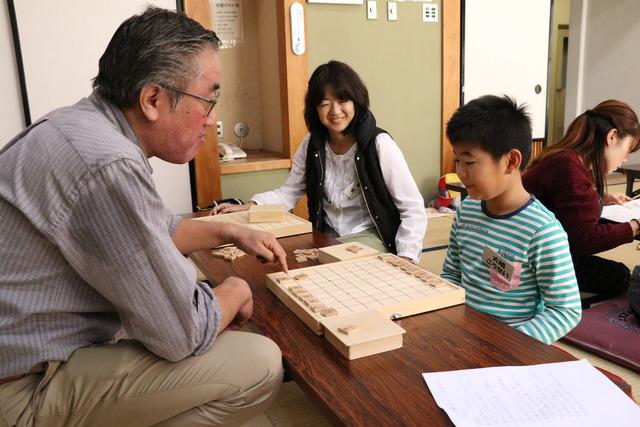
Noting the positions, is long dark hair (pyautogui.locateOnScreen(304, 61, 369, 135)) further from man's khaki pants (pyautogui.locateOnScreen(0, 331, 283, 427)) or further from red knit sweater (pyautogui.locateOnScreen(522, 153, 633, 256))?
man's khaki pants (pyautogui.locateOnScreen(0, 331, 283, 427))

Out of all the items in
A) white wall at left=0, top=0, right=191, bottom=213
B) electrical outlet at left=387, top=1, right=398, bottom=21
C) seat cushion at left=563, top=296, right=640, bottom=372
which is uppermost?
electrical outlet at left=387, top=1, right=398, bottom=21

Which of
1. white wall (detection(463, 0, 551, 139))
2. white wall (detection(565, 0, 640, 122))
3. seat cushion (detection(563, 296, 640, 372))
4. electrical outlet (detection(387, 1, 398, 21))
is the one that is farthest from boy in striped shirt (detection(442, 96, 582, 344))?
white wall (detection(565, 0, 640, 122))

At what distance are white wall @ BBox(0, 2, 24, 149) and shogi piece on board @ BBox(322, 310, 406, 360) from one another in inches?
105

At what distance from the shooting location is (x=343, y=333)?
949 mm

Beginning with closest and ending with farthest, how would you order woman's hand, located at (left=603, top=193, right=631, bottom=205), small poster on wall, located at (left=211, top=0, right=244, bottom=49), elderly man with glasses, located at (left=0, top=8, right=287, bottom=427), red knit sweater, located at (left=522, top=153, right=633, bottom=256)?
elderly man with glasses, located at (left=0, top=8, right=287, bottom=427)
red knit sweater, located at (left=522, top=153, right=633, bottom=256)
woman's hand, located at (left=603, top=193, right=631, bottom=205)
small poster on wall, located at (left=211, top=0, right=244, bottom=49)

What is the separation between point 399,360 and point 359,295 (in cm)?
25

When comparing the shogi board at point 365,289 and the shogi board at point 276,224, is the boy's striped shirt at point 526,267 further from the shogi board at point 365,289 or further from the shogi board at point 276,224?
the shogi board at point 276,224

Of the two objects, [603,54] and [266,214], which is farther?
[603,54]

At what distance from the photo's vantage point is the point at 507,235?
4.44ft

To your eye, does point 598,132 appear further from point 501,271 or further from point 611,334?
point 501,271

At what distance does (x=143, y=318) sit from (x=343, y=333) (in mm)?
351

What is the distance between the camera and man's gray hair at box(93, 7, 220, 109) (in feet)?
3.32

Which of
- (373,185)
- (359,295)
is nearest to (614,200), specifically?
(373,185)

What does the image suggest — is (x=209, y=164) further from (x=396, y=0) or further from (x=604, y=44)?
(x=604, y=44)
